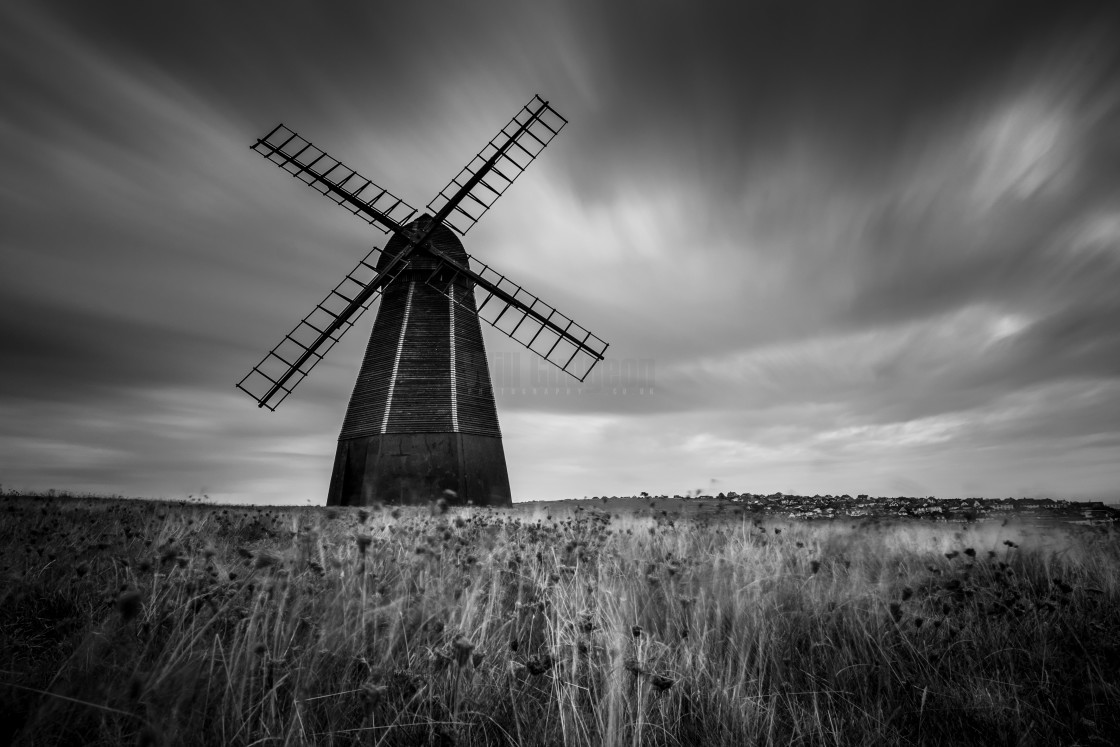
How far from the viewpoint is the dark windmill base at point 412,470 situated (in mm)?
17578

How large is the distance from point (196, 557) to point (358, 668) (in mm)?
3450

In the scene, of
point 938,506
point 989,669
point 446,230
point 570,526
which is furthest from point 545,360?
point 989,669

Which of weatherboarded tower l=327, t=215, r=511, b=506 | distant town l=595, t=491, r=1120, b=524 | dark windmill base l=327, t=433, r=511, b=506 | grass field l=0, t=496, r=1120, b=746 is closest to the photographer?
grass field l=0, t=496, r=1120, b=746

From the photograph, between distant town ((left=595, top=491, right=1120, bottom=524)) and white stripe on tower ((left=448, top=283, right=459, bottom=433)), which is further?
white stripe on tower ((left=448, top=283, right=459, bottom=433))

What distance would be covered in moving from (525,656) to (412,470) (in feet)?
47.1

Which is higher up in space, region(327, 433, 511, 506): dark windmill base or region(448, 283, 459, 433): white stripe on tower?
region(448, 283, 459, 433): white stripe on tower

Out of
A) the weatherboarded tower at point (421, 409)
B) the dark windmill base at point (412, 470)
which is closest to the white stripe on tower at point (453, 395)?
the weatherboarded tower at point (421, 409)

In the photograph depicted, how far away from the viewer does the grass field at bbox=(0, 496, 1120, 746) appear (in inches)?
109

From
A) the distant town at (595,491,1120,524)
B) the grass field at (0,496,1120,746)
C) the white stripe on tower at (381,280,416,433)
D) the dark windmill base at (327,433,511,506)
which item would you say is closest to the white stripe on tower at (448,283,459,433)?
the dark windmill base at (327,433,511,506)

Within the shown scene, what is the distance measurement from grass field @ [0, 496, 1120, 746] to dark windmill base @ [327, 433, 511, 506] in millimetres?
10914

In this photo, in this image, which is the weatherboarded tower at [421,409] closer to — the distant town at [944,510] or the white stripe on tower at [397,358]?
the white stripe on tower at [397,358]

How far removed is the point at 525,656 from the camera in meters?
3.98

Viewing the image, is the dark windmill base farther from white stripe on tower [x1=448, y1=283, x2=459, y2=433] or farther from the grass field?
the grass field

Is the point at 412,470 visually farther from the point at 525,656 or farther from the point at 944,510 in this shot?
the point at 944,510
